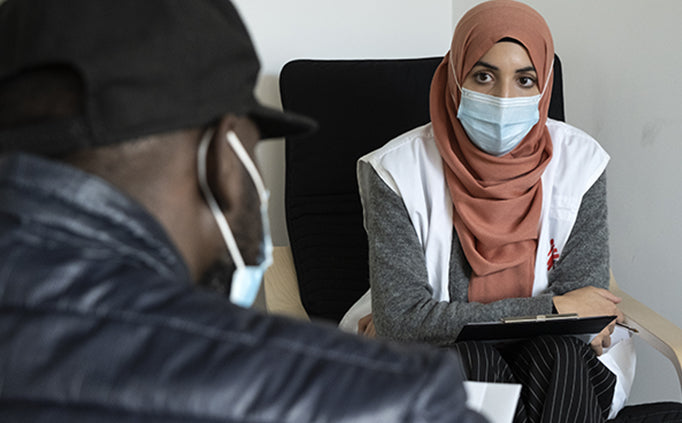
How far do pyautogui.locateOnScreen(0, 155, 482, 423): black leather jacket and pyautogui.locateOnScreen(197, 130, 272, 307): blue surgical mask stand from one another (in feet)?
0.34

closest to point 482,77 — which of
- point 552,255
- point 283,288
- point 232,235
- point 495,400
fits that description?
point 552,255

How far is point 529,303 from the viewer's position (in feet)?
4.83

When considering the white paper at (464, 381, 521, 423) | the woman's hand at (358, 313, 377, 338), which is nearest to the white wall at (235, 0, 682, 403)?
the woman's hand at (358, 313, 377, 338)

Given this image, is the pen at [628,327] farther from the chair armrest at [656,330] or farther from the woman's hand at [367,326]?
the woman's hand at [367,326]

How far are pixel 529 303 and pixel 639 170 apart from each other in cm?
66

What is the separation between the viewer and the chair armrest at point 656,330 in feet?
4.76

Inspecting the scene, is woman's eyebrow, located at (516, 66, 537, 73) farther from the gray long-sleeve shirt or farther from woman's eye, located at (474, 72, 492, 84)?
the gray long-sleeve shirt

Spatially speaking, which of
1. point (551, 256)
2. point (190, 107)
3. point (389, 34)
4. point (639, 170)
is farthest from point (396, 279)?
point (389, 34)

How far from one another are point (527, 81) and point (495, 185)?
0.25m

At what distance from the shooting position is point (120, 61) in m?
0.53

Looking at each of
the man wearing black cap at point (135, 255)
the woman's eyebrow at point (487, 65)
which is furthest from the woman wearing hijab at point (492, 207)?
the man wearing black cap at point (135, 255)

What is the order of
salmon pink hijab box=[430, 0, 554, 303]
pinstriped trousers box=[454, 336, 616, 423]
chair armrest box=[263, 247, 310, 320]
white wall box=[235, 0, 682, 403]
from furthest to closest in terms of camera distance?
chair armrest box=[263, 247, 310, 320] < white wall box=[235, 0, 682, 403] < salmon pink hijab box=[430, 0, 554, 303] < pinstriped trousers box=[454, 336, 616, 423]

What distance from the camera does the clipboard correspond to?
1.30 m

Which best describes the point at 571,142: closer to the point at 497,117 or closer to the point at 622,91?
the point at 497,117
